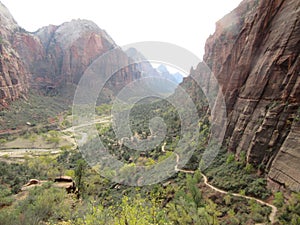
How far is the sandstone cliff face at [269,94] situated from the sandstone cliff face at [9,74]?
67.5 m

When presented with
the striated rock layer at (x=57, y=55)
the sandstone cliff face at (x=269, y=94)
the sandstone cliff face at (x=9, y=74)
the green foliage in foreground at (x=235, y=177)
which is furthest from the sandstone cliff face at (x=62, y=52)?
the green foliage in foreground at (x=235, y=177)

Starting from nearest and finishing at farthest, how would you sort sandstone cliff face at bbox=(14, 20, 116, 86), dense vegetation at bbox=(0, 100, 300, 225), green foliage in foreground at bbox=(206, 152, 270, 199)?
dense vegetation at bbox=(0, 100, 300, 225) < green foliage in foreground at bbox=(206, 152, 270, 199) < sandstone cliff face at bbox=(14, 20, 116, 86)

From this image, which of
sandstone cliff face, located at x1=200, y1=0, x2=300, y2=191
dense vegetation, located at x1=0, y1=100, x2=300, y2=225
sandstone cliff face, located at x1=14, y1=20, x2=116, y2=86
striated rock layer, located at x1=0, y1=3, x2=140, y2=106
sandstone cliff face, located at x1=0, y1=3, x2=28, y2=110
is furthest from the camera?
sandstone cliff face, located at x1=14, y1=20, x2=116, y2=86

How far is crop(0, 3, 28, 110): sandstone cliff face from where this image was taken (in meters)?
68.0

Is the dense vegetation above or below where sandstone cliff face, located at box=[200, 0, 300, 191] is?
below

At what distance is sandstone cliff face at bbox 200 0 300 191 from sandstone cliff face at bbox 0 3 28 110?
67499 millimetres

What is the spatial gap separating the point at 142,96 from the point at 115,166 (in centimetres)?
4091

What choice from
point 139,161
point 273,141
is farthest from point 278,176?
point 139,161

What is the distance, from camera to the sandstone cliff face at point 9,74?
68.0 metres

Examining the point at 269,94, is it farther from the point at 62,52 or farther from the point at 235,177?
the point at 62,52

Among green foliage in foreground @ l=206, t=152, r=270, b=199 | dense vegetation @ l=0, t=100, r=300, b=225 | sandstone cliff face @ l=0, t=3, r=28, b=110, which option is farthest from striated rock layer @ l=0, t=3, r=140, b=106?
green foliage in foreground @ l=206, t=152, r=270, b=199

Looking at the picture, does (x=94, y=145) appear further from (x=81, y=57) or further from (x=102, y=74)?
(x=81, y=57)

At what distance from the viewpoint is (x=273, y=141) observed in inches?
660

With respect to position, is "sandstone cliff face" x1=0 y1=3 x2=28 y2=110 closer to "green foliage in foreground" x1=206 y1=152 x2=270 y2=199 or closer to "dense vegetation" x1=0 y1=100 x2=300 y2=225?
"dense vegetation" x1=0 y1=100 x2=300 y2=225
